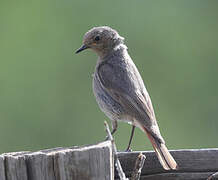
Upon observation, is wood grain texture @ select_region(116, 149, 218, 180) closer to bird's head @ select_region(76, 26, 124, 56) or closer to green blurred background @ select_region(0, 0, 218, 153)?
bird's head @ select_region(76, 26, 124, 56)

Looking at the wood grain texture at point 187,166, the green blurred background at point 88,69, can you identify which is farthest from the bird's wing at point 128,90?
the green blurred background at point 88,69

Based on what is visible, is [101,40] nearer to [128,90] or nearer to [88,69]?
[128,90]

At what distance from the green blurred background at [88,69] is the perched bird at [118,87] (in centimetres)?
459

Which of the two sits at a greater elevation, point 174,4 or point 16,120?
point 174,4

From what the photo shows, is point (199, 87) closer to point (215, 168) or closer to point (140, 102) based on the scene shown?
point (140, 102)

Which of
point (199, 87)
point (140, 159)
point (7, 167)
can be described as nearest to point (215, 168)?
point (140, 159)

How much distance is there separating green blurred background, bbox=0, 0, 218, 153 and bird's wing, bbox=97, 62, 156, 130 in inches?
196

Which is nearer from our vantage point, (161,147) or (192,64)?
(161,147)

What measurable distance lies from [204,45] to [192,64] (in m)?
0.80

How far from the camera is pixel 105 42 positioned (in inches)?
340

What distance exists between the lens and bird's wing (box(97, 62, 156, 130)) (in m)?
7.61

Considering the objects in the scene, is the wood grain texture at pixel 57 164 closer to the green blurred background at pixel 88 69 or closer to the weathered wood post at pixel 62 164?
the weathered wood post at pixel 62 164

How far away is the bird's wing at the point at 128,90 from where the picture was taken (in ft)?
25.0

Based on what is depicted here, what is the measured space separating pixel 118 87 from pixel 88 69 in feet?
20.9
